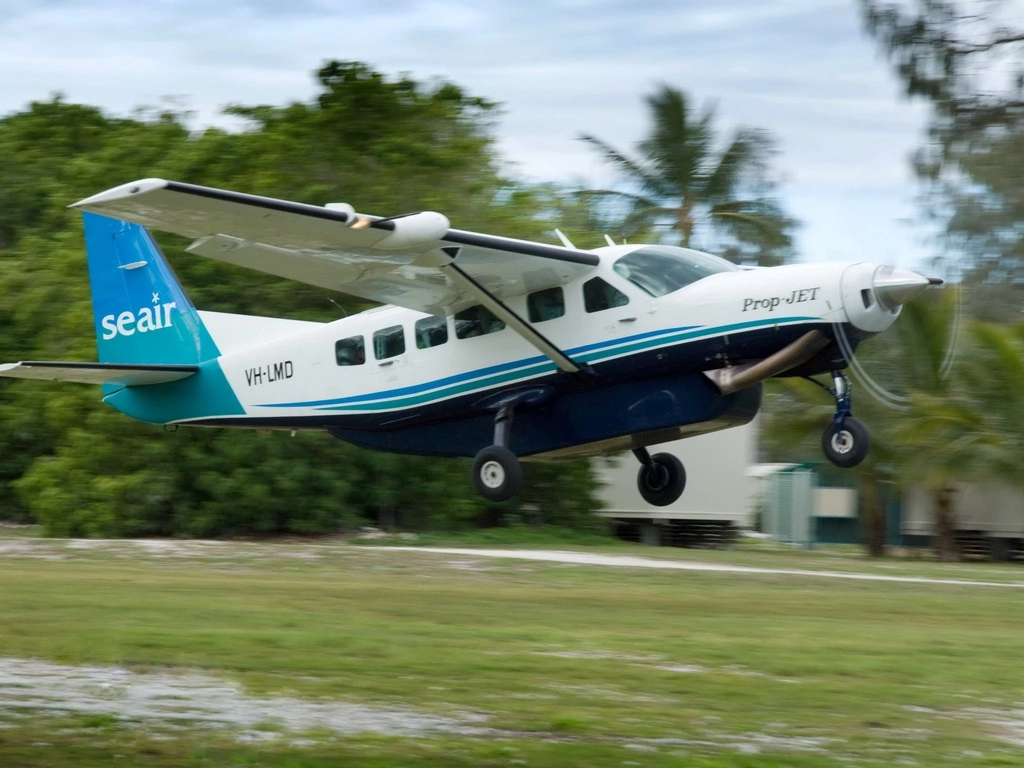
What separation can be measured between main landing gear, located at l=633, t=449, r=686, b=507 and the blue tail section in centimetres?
600

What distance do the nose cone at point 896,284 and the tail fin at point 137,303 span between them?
401 inches

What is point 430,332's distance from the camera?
1725 centimetres

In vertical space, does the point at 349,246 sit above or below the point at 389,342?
above

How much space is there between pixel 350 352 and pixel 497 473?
3.39m

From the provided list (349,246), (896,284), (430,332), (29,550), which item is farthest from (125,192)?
(896,284)

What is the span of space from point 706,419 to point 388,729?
9.87 metres

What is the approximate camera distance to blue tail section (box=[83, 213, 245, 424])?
19.6m

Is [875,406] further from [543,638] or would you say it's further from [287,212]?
[543,638]

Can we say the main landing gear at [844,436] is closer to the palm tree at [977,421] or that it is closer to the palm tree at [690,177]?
the palm tree at [977,421]

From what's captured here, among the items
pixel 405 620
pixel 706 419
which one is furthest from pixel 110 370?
pixel 405 620

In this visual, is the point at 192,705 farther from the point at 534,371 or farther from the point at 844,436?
the point at 534,371

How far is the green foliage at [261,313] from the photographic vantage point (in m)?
24.1

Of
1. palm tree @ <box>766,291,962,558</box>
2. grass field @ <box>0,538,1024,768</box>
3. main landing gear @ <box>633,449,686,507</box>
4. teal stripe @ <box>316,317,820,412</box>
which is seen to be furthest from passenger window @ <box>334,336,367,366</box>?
palm tree @ <box>766,291,962,558</box>

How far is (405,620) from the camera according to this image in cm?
978
